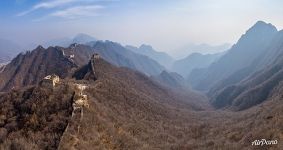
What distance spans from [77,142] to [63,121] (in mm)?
11019

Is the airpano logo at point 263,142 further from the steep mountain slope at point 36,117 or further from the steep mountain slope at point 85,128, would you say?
the steep mountain slope at point 36,117

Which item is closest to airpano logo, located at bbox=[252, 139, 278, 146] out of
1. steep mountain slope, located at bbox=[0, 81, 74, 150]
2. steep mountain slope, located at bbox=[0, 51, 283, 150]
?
steep mountain slope, located at bbox=[0, 51, 283, 150]

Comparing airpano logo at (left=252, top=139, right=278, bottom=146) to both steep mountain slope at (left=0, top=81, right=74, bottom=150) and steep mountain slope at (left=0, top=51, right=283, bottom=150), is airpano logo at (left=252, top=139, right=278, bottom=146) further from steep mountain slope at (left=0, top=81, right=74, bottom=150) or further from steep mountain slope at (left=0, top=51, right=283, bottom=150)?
steep mountain slope at (left=0, top=81, right=74, bottom=150)

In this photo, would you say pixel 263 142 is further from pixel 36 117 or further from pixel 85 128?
pixel 36 117

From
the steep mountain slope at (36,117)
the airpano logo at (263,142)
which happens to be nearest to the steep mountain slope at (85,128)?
the steep mountain slope at (36,117)

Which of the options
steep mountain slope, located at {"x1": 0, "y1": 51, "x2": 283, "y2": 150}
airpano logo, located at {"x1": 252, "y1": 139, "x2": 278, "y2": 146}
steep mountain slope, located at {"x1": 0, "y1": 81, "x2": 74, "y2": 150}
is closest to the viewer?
airpano logo, located at {"x1": 252, "y1": 139, "x2": 278, "y2": 146}

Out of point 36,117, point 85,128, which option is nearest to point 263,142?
point 85,128

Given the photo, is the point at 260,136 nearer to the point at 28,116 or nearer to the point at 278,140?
the point at 278,140

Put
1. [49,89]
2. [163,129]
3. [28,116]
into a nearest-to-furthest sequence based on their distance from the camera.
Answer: [28,116]
[49,89]
[163,129]

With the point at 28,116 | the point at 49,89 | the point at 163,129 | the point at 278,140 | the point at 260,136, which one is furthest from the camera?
the point at 163,129

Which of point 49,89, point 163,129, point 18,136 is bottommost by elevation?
point 163,129

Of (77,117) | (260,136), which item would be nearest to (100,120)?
(77,117)

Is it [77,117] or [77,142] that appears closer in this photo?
[77,142]

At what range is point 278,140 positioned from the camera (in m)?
100
